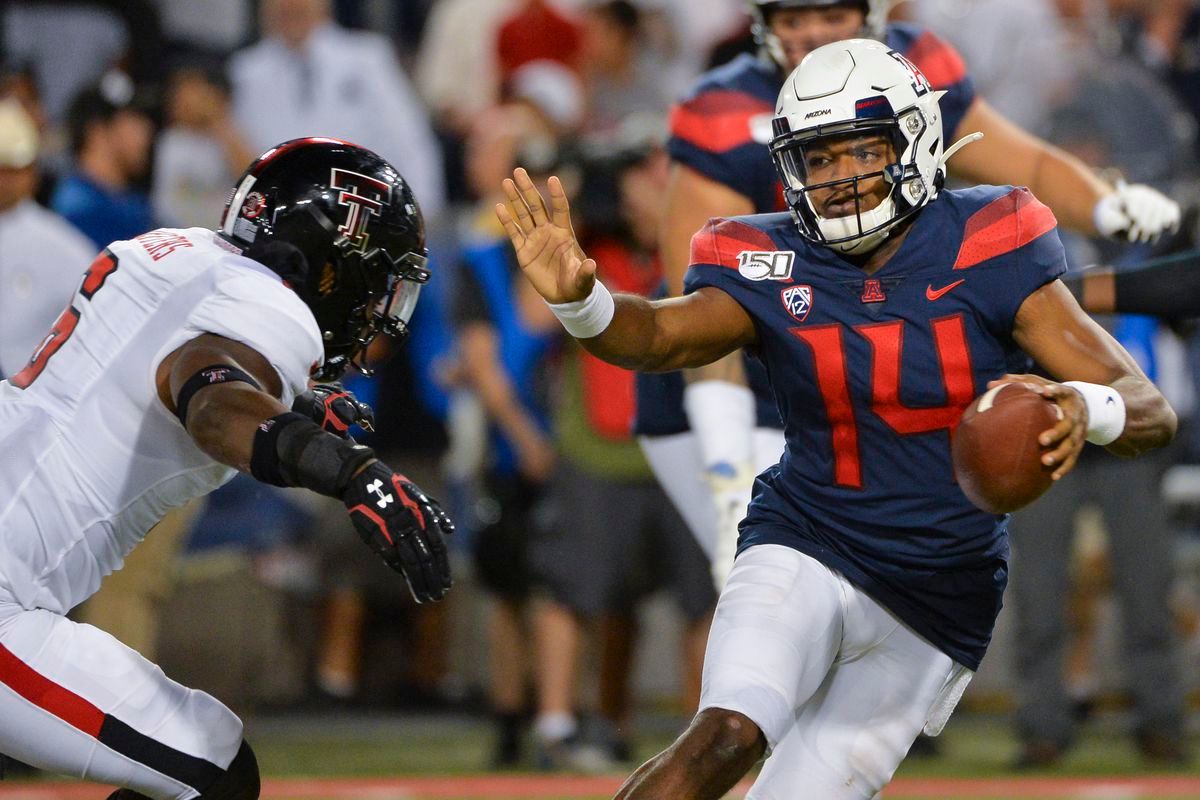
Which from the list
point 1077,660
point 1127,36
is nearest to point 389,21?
point 1127,36

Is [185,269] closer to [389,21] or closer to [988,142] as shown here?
[988,142]

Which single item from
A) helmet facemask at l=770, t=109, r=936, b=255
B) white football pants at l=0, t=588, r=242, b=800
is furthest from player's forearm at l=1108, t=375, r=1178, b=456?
white football pants at l=0, t=588, r=242, b=800

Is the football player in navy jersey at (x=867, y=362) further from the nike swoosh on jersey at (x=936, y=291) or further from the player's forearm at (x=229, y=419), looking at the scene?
the player's forearm at (x=229, y=419)

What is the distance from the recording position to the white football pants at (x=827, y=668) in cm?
356

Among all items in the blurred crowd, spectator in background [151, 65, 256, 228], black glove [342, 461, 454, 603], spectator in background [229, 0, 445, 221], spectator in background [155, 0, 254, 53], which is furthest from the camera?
spectator in background [155, 0, 254, 53]

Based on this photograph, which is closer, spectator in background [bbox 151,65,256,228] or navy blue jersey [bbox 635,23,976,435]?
navy blue jersey [bbox 635,23,976,435]

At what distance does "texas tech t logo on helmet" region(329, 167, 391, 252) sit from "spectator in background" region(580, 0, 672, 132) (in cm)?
495

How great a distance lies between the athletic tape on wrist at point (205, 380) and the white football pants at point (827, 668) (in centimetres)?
108

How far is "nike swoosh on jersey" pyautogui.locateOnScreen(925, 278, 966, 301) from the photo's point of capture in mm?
3707

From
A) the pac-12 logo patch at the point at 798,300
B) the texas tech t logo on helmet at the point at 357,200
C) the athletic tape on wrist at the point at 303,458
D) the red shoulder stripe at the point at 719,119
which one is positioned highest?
the texas tech t logo on helmet at the point at 357,200

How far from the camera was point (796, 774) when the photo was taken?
3.73 metres

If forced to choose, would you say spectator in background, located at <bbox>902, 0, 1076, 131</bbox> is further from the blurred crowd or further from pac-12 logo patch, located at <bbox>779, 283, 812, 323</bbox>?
pac-12 logo patch, located at <bbox>779, 283, 812, 323</bbox>

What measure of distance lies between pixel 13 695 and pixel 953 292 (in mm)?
1997

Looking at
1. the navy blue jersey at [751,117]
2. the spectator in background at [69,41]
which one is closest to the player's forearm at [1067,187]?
the navy blue jersey at [751,117]
